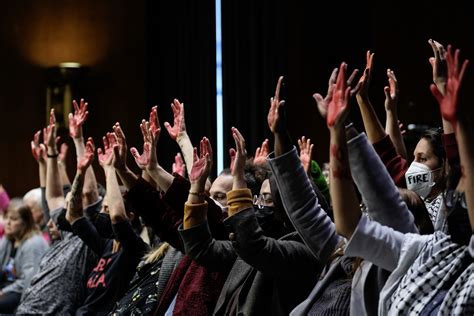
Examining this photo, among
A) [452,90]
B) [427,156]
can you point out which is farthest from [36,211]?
[452,90]

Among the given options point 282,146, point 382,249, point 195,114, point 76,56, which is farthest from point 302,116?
point 382,249

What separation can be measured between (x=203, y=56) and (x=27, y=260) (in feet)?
4.74

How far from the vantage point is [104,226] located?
13.6 ft

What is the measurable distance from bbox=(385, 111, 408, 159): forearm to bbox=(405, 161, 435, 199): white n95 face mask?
8 cm

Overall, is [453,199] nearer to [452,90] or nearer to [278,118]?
[452,90]

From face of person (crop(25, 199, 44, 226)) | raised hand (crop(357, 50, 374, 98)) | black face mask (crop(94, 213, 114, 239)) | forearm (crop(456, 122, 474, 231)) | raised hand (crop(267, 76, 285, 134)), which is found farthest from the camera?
face of person (crop(25, 199, 44, 226))

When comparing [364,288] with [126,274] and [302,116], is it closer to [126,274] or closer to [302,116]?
[126,274]

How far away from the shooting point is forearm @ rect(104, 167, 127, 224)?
3701 millimetres

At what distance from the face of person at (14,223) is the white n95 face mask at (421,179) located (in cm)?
282

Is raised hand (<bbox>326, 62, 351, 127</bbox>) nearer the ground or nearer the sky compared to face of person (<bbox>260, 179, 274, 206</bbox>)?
nearer the sky

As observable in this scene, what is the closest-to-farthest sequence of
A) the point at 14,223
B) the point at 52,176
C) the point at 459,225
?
the point at 459,225 → the point at 52,176 → the point at 14,223


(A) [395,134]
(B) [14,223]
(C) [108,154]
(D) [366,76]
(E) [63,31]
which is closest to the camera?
(D) [366,76]

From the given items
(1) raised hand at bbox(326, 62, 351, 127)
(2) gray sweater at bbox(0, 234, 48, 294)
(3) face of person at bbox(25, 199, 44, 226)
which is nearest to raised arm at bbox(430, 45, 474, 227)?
(1) raised hand at bbox(326, 62, 351, 127)

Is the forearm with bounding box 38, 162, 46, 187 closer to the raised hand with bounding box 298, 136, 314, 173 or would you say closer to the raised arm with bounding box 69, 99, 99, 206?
the raised arm with bounding box 69, 99, 99, 206
